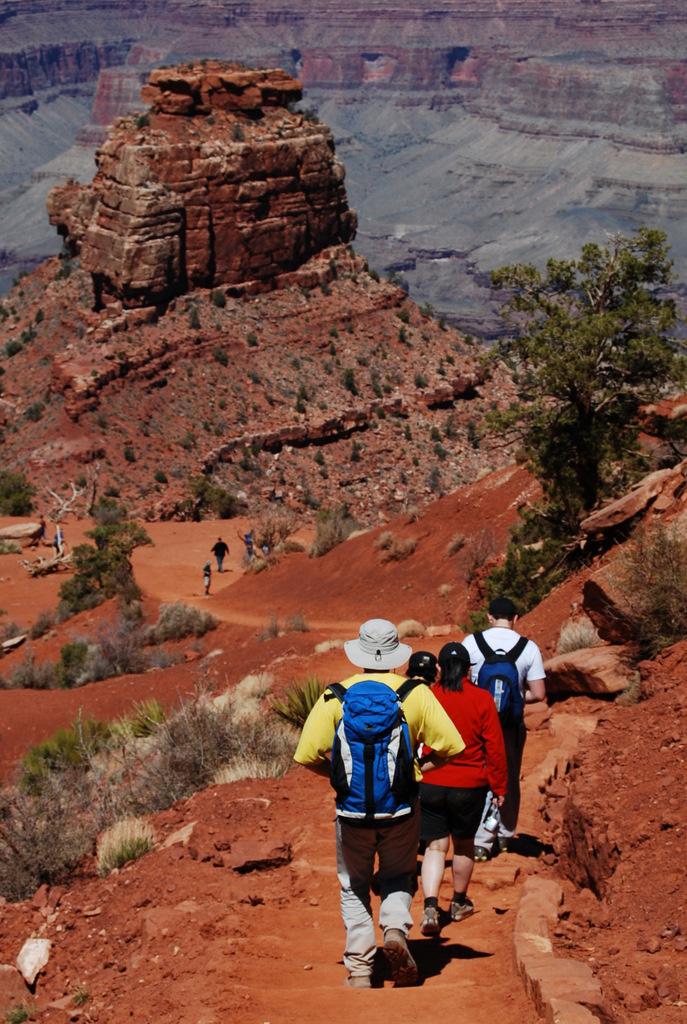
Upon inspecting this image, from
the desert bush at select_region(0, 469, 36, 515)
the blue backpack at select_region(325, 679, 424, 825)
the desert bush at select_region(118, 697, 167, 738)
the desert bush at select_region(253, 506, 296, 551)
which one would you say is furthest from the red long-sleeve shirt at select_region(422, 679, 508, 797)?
the desert bush at select_region(0, 469, 36, 515)

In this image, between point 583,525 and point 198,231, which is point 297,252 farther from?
point 583,525

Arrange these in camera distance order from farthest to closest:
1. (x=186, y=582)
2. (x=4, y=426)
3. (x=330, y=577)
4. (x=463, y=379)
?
(x=463, y=379) < (x=4, y=426) < (x=186, y=582) < (x=330, y=577)

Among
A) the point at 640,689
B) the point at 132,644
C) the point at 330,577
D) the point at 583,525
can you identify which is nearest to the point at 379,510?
the point at 330,577

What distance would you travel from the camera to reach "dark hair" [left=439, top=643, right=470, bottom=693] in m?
7.92

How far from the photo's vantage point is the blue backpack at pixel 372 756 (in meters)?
6.90

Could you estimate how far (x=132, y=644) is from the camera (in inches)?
853

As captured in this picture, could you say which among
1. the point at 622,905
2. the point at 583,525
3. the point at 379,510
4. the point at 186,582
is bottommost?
the point at 379,510

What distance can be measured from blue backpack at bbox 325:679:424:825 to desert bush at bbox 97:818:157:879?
3457 mm

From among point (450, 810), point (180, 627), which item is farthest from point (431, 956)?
point (180, 627)

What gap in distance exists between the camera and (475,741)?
7.91m

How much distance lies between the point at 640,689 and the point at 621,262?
31.1ft

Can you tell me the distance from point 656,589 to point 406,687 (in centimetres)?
426

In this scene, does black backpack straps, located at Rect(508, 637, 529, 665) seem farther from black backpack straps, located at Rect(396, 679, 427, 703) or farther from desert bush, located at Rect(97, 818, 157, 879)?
desert bush, located at Rect(97, 818, 157, 879)

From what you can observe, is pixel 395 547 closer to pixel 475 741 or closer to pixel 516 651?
pixel 516 651
